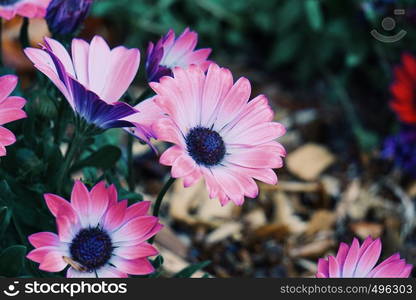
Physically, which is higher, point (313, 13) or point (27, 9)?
point (313, 13)

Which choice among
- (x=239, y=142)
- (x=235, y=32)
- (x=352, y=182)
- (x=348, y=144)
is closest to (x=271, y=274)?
(x=352, y=182)

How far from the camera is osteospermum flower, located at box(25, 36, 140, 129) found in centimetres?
99

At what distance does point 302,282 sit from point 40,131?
57 cm

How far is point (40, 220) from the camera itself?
1.22 metres

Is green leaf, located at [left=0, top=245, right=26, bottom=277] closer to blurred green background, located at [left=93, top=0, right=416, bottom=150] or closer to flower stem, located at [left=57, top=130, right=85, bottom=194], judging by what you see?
flower stem, located at [left=57, top=130, right=85, bottom=194]

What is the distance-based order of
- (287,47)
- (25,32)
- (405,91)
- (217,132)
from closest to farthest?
(217,132) → (25,32) → (405,91) → (287,47)

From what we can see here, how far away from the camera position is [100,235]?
41.7 inches

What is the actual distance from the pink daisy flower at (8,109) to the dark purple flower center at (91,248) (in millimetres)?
170

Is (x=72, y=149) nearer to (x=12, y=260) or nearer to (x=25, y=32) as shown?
(x=12, y=260)

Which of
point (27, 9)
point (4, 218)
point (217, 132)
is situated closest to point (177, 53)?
point (217, 132)

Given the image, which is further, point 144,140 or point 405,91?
point 405,91

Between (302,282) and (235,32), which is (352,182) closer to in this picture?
(235,32)

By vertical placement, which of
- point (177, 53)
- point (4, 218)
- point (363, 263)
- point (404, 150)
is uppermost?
point (404, 150)

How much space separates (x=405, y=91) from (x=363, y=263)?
4.09 feet
